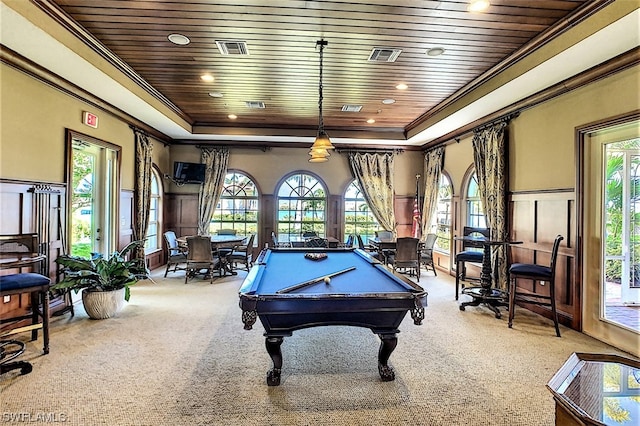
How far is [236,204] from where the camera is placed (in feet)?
28.8

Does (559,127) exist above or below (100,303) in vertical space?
above

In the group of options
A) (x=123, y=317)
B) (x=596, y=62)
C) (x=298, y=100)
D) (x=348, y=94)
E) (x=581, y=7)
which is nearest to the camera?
(x=581, y=7)

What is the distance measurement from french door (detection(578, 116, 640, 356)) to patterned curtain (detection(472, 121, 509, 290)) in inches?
53.9

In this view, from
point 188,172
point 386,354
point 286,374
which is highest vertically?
point 188,172

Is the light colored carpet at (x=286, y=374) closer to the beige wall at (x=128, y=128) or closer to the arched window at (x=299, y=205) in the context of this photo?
the beige wall at (x=128, y=128)

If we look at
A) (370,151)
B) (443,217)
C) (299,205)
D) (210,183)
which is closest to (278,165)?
(299,205)

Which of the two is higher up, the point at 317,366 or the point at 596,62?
the point at 596,62

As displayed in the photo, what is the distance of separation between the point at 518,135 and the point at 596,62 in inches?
66.5

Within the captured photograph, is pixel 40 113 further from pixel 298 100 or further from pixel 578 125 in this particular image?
pixel 578 125

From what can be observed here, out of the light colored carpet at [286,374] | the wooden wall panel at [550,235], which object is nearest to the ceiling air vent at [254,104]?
the light colored carpet at [286,374]

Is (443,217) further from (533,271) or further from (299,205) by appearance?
(533,271)

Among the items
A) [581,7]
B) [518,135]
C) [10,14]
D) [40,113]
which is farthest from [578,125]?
[40,113]

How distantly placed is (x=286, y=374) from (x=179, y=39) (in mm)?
3519

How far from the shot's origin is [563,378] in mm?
1760
